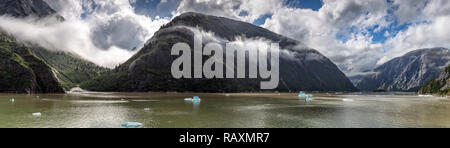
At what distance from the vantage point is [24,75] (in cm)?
17700

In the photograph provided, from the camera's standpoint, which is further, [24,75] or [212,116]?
[24,75]

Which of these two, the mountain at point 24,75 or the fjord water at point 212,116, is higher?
the mountain at point 24,75

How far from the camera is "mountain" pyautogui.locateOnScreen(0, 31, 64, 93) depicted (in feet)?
559

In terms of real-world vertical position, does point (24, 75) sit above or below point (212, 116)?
above

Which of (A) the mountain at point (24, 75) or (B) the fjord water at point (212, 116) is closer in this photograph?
(B) the fjord water at point (212, 116)

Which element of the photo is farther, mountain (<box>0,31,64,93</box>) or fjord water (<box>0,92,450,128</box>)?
mountain (<box>0,31,64,93</box>)

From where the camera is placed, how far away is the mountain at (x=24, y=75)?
17038 centimetres

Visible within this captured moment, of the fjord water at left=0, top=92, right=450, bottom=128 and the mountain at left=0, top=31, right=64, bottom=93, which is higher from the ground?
the mountain at left=0, top=31, right=64, bottom=93
